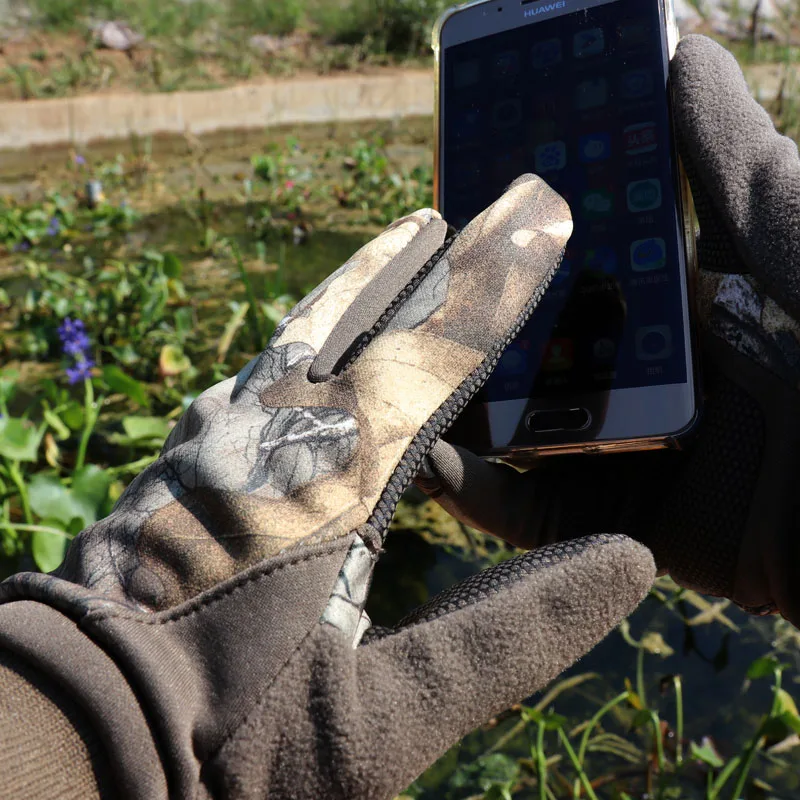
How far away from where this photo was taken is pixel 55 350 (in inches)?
85.1

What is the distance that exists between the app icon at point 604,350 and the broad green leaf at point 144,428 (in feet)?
3.16

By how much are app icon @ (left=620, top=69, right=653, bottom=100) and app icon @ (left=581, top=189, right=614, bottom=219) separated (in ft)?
0.42

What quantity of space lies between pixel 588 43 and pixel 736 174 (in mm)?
342

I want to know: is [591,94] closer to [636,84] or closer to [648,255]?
[636,84]

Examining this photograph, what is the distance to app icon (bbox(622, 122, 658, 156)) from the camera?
103 cm

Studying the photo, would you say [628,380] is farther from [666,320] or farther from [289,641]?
[289,641]

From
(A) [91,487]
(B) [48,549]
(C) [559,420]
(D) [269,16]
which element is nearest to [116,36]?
(D) [269,16]

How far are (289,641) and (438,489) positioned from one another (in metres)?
0.37

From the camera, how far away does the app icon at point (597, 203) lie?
1055 mm

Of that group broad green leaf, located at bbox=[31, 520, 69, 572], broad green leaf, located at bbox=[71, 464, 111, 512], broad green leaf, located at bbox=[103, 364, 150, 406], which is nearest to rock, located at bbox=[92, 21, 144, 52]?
broad green leaf, located at bbox=[103, 364, 150, 406]

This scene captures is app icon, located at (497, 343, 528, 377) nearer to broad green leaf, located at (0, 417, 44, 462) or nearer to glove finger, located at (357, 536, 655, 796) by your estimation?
glove finger, located at (357, 536, 655, 796)

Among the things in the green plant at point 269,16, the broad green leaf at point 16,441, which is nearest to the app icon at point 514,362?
the broad green leaf at point 16,441

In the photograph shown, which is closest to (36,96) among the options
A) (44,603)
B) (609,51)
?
(609,51)

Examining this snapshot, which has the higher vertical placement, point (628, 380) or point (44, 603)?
point (628, 380)
